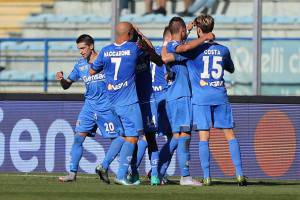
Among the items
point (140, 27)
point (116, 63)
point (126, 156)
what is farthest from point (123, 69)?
point (140, 27)

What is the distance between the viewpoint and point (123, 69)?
464 inches

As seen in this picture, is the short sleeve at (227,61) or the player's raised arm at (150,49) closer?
the player's raised arm at (150,49)

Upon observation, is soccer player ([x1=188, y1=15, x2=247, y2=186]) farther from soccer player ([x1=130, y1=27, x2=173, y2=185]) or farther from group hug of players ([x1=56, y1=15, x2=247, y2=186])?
soccer player ([x1=130, y1=27, x2=173, y2=185])

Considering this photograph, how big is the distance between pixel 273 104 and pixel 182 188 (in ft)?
12.0

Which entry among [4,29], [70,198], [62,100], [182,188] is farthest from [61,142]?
[4,29]

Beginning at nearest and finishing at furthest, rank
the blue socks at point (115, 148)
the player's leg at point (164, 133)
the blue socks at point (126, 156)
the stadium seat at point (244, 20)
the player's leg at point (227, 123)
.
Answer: the blue socks at point (126, 156) → the player's leg at point (227, 123) → the blue socks at point (115, 148) → the player's leg at point (164, 133) → the stadium seat at point (244, 20)

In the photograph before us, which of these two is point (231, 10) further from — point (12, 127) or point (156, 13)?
point (12, 127)

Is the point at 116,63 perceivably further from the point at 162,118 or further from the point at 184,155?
the point at 184,155

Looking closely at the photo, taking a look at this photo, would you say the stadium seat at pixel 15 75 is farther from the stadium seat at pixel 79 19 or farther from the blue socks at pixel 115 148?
the blue socks at pixel 115 148

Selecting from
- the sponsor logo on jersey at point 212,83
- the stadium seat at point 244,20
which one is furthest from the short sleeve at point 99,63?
the stadium seat at point 244,20

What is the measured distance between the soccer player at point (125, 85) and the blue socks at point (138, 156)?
420mm

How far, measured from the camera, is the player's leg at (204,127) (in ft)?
39.4

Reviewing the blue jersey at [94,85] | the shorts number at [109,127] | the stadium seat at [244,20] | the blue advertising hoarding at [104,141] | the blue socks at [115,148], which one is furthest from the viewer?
the stadium seat at [244,20]

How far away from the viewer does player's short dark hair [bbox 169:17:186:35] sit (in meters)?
12.0
